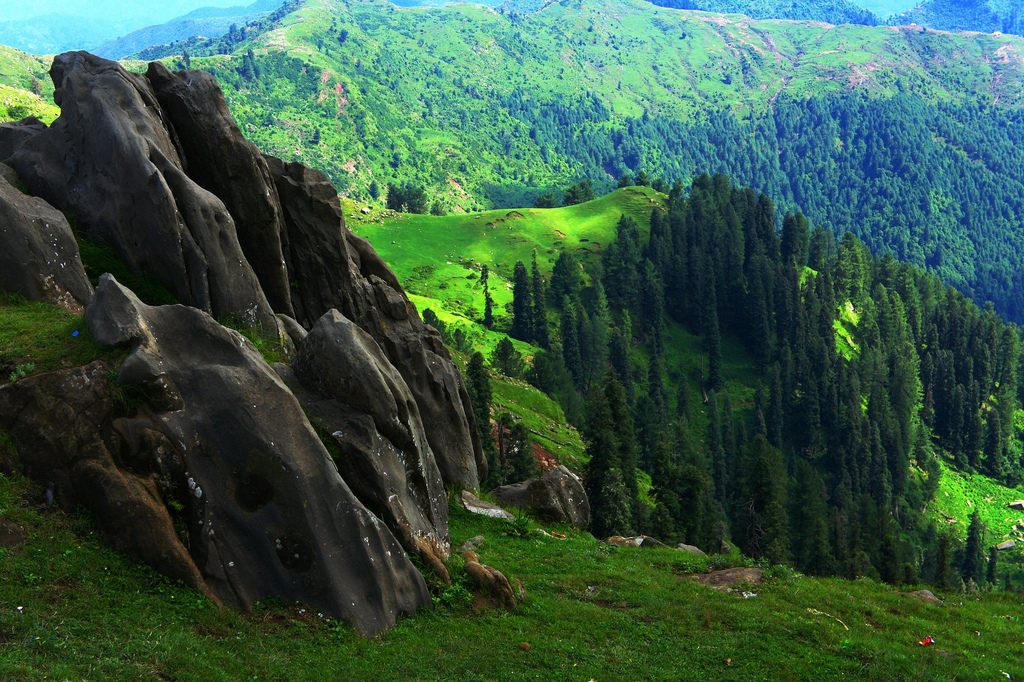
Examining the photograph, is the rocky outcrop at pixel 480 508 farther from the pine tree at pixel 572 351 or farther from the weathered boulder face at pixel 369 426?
the pine tree at pixel 572 351

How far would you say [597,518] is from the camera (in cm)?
7475

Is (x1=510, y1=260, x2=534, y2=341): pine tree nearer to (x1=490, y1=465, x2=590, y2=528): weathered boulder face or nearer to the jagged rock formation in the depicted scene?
(x1=490, y1=465, x2=590, y2=528): weathered boulder face

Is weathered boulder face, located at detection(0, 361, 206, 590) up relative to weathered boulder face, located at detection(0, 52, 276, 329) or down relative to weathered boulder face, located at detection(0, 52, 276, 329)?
down

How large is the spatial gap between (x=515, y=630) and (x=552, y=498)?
2390cm

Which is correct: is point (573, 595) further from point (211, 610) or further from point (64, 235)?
point (64, 235)

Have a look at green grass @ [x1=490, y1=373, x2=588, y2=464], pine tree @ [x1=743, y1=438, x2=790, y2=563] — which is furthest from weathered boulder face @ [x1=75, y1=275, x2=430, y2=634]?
green grass @ [x1=490, y1=373, x2=588, y2=464]

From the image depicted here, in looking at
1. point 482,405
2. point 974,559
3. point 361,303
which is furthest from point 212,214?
point 974,559

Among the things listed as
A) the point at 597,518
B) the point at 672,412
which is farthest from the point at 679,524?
the point at 672,412

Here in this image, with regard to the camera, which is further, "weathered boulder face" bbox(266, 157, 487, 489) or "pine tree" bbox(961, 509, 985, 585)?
"pine tree" bbox(961, 509, 985, 585)

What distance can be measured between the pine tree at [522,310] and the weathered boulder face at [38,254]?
165181 mm

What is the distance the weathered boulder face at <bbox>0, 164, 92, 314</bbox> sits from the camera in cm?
2688

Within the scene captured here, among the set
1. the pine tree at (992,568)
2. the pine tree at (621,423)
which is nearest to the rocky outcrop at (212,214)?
the pine tree at (621,423)

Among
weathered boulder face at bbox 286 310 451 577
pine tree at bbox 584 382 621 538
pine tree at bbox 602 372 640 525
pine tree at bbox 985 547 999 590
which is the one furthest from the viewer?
pine tree at bbox 985 547 999 590

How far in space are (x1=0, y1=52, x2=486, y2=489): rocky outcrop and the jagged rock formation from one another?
0.34 feet
